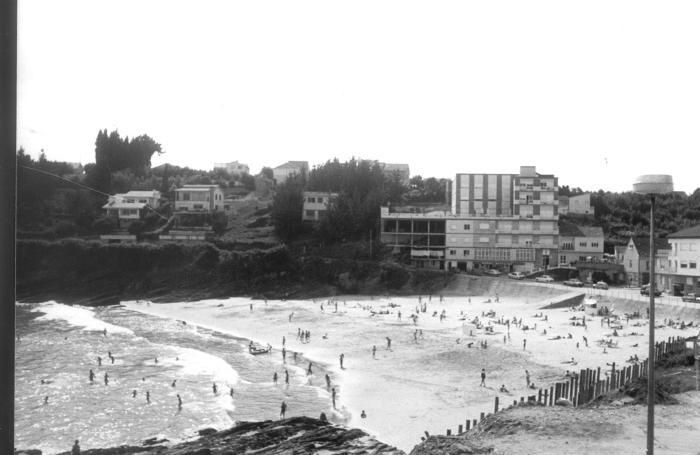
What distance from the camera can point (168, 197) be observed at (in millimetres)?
81562

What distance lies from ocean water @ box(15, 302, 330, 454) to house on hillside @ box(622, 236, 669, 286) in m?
36.0

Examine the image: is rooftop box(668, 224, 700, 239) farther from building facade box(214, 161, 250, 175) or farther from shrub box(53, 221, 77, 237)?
building facade box(214, 161, 250, 175)

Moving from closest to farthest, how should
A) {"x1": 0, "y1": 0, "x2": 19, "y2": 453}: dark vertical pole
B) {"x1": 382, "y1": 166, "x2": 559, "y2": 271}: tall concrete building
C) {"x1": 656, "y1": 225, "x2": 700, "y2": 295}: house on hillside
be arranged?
{"x1": 0, "y1": 0, "x2": 19, "y2": 453}: dark vertical pole
{"x1": 656, "y1": 225, "x2": 700, "y2": 295}: house on hillside
{"x1": 382, "y1": 166, "x2": 559, "y2": 271}: tall concrete building

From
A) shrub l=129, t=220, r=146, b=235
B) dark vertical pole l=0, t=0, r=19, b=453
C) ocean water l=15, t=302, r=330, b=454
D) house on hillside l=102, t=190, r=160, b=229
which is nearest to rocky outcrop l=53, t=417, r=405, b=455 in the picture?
ocean water l=15, t=302, r=330, b=454

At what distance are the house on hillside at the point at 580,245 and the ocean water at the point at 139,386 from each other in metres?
39.2

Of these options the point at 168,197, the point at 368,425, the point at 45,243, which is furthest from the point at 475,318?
the point at 168,197

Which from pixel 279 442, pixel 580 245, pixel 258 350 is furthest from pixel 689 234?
pixel 279 442

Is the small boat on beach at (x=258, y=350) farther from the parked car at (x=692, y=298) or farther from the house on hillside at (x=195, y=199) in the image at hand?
the house on hillside at (x=195, y=199)

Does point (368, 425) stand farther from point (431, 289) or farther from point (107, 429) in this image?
point (431, 289)

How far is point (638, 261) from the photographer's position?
52.3 metres

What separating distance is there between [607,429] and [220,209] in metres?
68.3

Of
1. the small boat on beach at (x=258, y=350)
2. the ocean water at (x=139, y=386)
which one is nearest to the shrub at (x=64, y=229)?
the ocean water at (x=139, y=386)

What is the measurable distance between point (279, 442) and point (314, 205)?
5547cm

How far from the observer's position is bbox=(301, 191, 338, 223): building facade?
69.8 m
